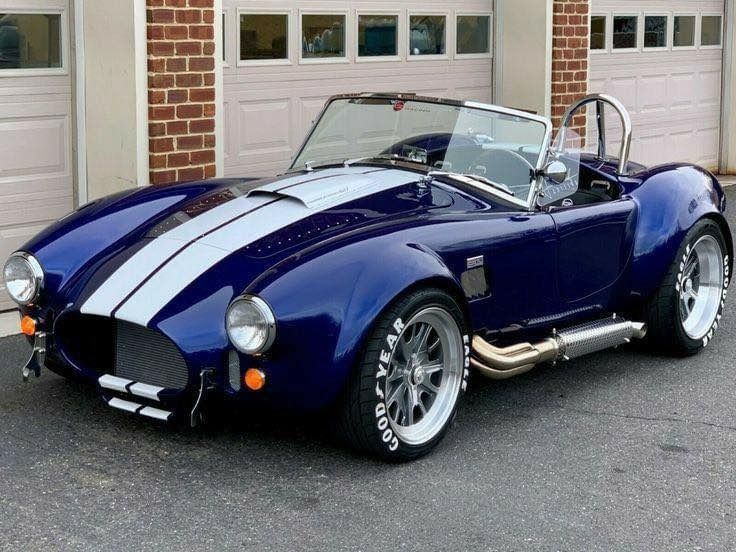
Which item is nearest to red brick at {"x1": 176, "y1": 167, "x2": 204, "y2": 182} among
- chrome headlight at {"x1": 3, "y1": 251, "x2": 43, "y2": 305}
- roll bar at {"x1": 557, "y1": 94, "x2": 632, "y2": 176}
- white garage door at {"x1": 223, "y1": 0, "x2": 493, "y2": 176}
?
white garage door at {"x1": 223, "y1": 0, "x2": 493, "y2": 176}

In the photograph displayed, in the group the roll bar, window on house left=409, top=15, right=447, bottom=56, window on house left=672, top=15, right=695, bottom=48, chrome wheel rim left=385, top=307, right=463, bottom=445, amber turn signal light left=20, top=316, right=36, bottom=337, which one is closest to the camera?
chrome wheel rim left=385, top=307, right=463, bottom=445

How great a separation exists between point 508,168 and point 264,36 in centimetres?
326

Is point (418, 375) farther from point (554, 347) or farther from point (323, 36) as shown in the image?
point (323, 36)

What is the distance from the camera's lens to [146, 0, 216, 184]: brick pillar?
738 centimetres

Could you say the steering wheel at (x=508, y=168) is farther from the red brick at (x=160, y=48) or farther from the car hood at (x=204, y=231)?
the red brick at (x=160, y=48)

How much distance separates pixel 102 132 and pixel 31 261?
7.98ft

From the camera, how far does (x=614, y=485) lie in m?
→ 4.70

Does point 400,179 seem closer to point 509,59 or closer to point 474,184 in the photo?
point 474,184

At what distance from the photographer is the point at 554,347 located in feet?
18.3

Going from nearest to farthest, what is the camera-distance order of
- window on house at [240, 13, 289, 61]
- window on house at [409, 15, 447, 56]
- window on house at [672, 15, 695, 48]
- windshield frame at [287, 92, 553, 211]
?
windshield frame at [287, 92, 553, 211] < window on house at [240, 13, 289, 61] < window on house at [409, 15, 447, 56] < window on house at [672, 15, 695, 48]

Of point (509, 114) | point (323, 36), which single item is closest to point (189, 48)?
point (323, 36)

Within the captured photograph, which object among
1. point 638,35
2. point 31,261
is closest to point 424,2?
point 638,35

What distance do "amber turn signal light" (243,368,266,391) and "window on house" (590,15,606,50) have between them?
A: 7.88m

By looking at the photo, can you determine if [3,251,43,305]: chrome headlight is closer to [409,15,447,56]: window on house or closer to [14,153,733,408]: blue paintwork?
[14,153,733,408]: blue paintwork
